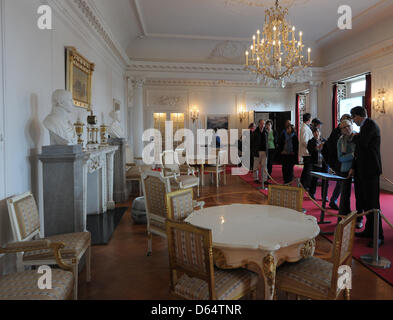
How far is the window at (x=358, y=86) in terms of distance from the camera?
8.32 meters

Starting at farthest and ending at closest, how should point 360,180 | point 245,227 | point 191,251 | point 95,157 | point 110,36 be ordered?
point 110,36 < point 95,157 < point 360,180 < point 245,227 < point 191,251

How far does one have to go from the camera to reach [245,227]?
7.36ft

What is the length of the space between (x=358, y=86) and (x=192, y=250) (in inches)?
346

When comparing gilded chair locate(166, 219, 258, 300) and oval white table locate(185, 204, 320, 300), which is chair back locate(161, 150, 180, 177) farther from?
gilded chair locate(166, 219, 258, 300)

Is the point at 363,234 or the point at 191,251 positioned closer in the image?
the point at 191,251

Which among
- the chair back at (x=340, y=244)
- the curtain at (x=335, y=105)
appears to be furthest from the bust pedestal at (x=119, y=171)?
the curtain at (x=335, y=105)

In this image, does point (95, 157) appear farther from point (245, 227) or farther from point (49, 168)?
point (245, 227)

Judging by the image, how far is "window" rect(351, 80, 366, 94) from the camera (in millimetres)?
8318

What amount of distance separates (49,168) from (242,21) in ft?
20.9

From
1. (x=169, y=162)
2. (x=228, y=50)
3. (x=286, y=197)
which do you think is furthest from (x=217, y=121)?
(x=286, y=197)

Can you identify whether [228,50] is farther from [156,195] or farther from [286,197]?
[286,197]

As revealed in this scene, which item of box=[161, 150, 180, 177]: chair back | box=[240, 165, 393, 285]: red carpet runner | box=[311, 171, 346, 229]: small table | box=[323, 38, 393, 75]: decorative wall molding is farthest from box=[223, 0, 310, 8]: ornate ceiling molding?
box=[240, 165, 393, 285]: red carpet runner

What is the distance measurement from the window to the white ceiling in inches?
59.1
